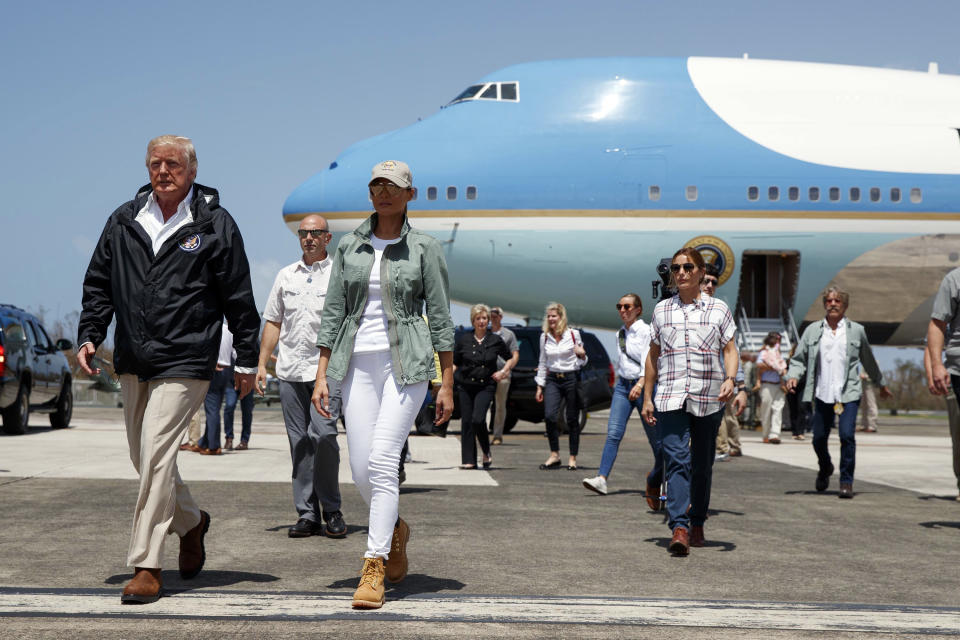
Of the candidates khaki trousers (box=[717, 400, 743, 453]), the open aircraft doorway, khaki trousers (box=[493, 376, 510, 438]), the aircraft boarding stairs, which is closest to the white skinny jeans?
khaki trousers (box=[717, 400, 743, 453])

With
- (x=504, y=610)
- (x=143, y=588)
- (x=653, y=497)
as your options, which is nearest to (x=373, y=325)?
(x=504, y=610)

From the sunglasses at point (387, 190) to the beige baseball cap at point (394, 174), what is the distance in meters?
0.02

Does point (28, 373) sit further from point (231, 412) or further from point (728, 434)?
point (728, 434)

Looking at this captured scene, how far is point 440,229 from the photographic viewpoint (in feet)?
73.6

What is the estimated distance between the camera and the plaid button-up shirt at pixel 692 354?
287 inches

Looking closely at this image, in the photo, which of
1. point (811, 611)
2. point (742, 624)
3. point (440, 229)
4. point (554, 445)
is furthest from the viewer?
point (440, 229)

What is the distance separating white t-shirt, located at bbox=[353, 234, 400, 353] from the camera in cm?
545

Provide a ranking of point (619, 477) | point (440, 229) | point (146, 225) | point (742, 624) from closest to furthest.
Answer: point (742, 624), point (146, 225), point (619, 477), point (440, 229)

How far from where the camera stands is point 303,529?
735cm

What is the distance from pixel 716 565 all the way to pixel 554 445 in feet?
20.9

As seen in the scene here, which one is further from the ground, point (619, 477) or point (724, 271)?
point (724, 271)

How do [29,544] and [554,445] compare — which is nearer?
[29,544]

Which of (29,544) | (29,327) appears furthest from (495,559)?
(29,327)

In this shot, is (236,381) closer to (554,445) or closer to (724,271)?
(554,445)
